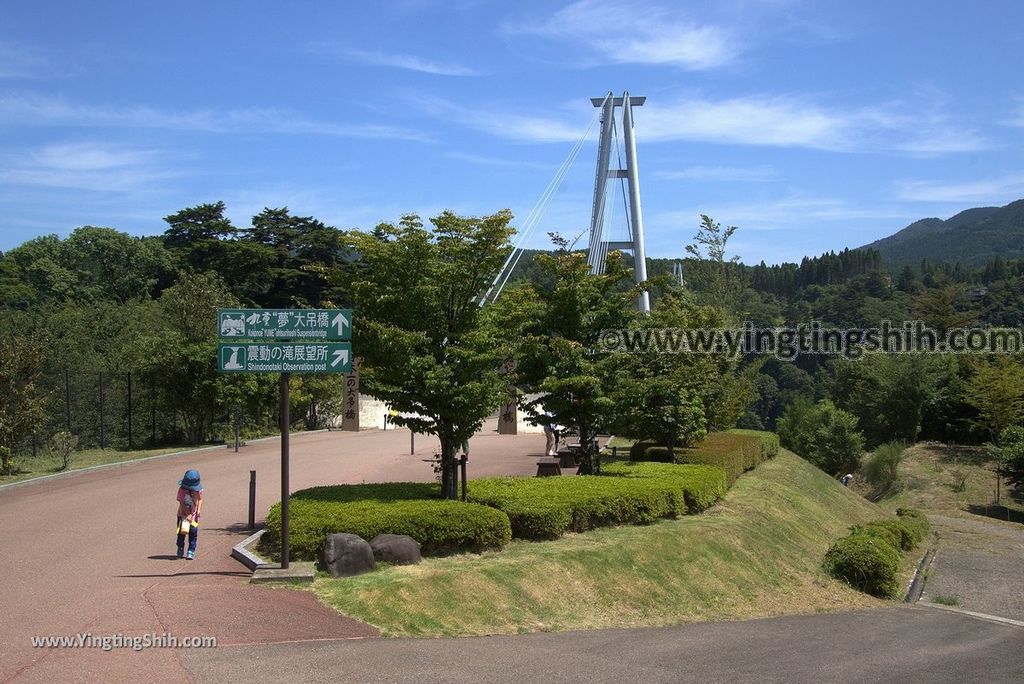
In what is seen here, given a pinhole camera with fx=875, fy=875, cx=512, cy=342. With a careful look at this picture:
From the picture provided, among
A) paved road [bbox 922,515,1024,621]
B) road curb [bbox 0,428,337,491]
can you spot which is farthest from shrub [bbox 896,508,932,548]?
road curb [bbox 0,428,337,491]

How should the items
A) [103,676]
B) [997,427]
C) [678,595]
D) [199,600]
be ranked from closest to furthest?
[103,676], [199,600], [678,595], [997,427]

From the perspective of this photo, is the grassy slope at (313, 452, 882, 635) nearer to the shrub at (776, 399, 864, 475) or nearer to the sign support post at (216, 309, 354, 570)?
the sign support post at (216, 309, 354, 570)

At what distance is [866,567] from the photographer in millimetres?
14766

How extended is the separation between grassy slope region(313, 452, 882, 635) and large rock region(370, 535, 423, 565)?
0.42 feet

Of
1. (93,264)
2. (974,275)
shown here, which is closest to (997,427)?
(93,264)

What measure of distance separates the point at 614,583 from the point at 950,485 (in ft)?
91.9

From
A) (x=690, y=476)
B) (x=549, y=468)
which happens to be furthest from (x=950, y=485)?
(x=549, y=468)

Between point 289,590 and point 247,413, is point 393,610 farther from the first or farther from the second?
point 247,413

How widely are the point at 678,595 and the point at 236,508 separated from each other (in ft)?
23.2

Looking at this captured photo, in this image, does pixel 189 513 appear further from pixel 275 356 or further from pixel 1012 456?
pixel 1012 456

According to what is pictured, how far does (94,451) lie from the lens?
910 inches

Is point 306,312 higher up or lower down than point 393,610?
higher up

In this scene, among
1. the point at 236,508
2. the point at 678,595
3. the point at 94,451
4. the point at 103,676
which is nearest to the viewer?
the point at 103,676
